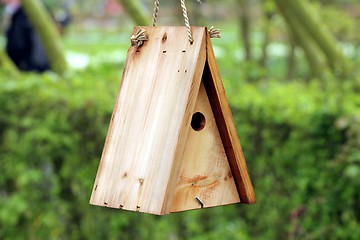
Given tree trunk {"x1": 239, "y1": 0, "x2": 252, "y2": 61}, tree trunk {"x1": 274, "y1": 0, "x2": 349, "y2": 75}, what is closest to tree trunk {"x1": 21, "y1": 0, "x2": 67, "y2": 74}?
tree trunk {"x1": 274, "y1": 0, "x2": 349, "y2": 75}

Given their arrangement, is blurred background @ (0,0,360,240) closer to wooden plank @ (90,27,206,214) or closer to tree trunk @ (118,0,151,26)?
tree trunk @ (118,0,151,26)

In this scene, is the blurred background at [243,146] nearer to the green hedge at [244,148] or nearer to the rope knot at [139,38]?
the green hedge at [244,148]

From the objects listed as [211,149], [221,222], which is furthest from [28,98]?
[211,149]

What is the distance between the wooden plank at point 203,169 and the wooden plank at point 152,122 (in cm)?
13

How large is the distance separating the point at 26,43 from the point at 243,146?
556 centimetres

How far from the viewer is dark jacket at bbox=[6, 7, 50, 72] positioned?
1034cm

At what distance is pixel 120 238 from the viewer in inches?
242

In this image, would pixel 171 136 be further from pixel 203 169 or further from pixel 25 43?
pixel 25 43

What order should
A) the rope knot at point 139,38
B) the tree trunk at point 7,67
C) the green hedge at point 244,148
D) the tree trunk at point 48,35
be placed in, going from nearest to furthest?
1. the rope knot at point 139,38
2. the green hedge at point 244,148
3. the tree trunk at point 7,67
4. the tree trunk at point 48,35

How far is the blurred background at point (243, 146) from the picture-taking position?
487cm

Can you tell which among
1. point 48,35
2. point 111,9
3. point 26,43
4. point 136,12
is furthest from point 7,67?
point 111,9

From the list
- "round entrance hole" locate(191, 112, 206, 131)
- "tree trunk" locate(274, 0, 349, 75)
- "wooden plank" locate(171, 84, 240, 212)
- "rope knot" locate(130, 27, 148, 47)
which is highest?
"tree trunk" locate(274, 0, 349, 75)

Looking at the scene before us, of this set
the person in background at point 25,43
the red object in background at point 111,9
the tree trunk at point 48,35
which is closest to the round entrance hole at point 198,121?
the tree trunk at point 48,35

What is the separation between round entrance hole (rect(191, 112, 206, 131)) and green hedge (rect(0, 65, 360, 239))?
219 centimetres
